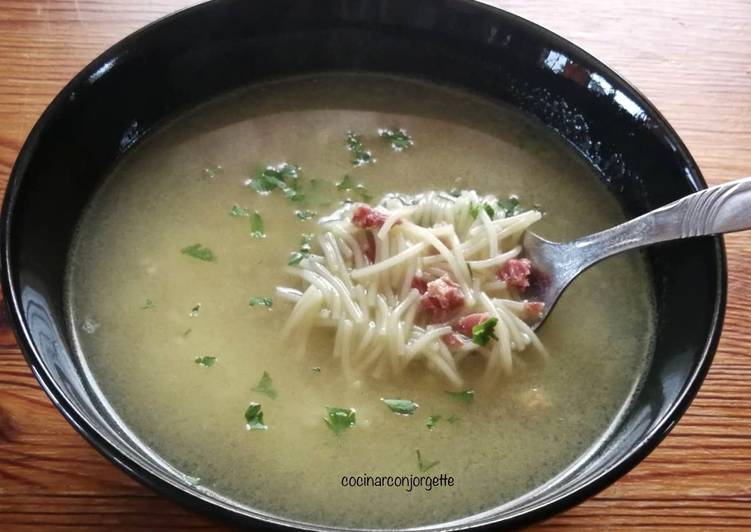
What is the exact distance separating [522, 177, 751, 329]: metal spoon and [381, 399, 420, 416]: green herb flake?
0.32 m

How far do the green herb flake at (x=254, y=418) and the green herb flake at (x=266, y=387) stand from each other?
0.04 meters

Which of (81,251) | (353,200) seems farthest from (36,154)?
(353,200)

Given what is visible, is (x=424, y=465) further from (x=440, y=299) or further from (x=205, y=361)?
(x=205, y=361)

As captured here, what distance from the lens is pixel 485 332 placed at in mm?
1623

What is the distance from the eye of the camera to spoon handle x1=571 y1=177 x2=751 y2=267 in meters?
1.56

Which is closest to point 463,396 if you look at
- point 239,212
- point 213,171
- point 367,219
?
point 367,219

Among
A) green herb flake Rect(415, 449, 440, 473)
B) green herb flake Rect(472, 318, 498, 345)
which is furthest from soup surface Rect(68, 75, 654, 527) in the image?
green herb flake Rect(472, 318, 498, 345)

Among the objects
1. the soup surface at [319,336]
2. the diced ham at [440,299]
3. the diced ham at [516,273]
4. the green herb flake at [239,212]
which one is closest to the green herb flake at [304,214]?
the soup surface at [319,336]

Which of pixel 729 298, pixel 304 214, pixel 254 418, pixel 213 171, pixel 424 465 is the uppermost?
pixel 213 171

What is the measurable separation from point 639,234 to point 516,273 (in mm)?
263

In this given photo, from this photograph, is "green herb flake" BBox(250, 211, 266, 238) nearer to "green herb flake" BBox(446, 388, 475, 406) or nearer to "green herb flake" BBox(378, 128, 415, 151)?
"green herb flake" BBox(378, 128, 415, 151)

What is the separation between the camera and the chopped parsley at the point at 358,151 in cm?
199

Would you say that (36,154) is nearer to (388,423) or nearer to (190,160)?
(190,160)

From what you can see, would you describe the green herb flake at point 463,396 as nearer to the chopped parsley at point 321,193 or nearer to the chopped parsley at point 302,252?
the chopped parsley at point 302,252
